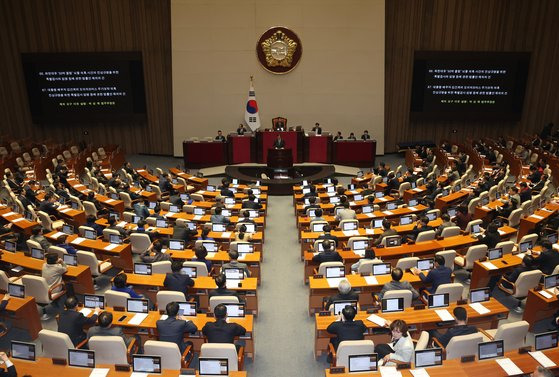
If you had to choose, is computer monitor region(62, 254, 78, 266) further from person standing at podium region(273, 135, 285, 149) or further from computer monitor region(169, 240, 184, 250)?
person standing at podium region(273, 135, 285, 149)

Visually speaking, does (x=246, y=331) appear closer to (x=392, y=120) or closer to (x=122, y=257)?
(x=122, y=257)

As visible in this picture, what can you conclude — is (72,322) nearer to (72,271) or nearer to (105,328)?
(105,328)

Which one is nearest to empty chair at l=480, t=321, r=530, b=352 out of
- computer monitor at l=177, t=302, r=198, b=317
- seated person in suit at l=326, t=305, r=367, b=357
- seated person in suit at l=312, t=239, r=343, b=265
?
seated person in suit at l=326, t=305, r=367, b=357

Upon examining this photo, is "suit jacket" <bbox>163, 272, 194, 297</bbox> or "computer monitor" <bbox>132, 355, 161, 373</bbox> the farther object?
"suit jacket" <bbox>163, 272, 194, 297</bbox>

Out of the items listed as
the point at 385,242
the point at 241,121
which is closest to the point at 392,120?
the point at 241,121

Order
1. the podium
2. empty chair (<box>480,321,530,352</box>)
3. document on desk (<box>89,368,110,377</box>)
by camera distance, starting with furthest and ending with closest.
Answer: the podium < empty chair (<box>480,321,530,352</box>) < document on desk (<box>89,368,110,377</box>)

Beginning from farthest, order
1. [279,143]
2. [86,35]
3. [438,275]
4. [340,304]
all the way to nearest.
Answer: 1. [86,35]
2. [279,143]
3. [438,275]
4. [340,304]

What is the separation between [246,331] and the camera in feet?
22.7

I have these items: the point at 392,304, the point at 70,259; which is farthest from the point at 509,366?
the point at 70,259

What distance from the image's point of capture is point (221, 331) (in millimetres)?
6570

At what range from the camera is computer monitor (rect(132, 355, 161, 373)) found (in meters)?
5.85

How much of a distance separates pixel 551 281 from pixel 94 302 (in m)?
7.98

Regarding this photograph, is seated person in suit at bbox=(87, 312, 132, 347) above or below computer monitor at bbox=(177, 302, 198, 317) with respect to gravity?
above

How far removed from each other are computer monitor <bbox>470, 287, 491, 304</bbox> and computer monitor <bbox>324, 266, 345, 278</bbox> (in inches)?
89.6
